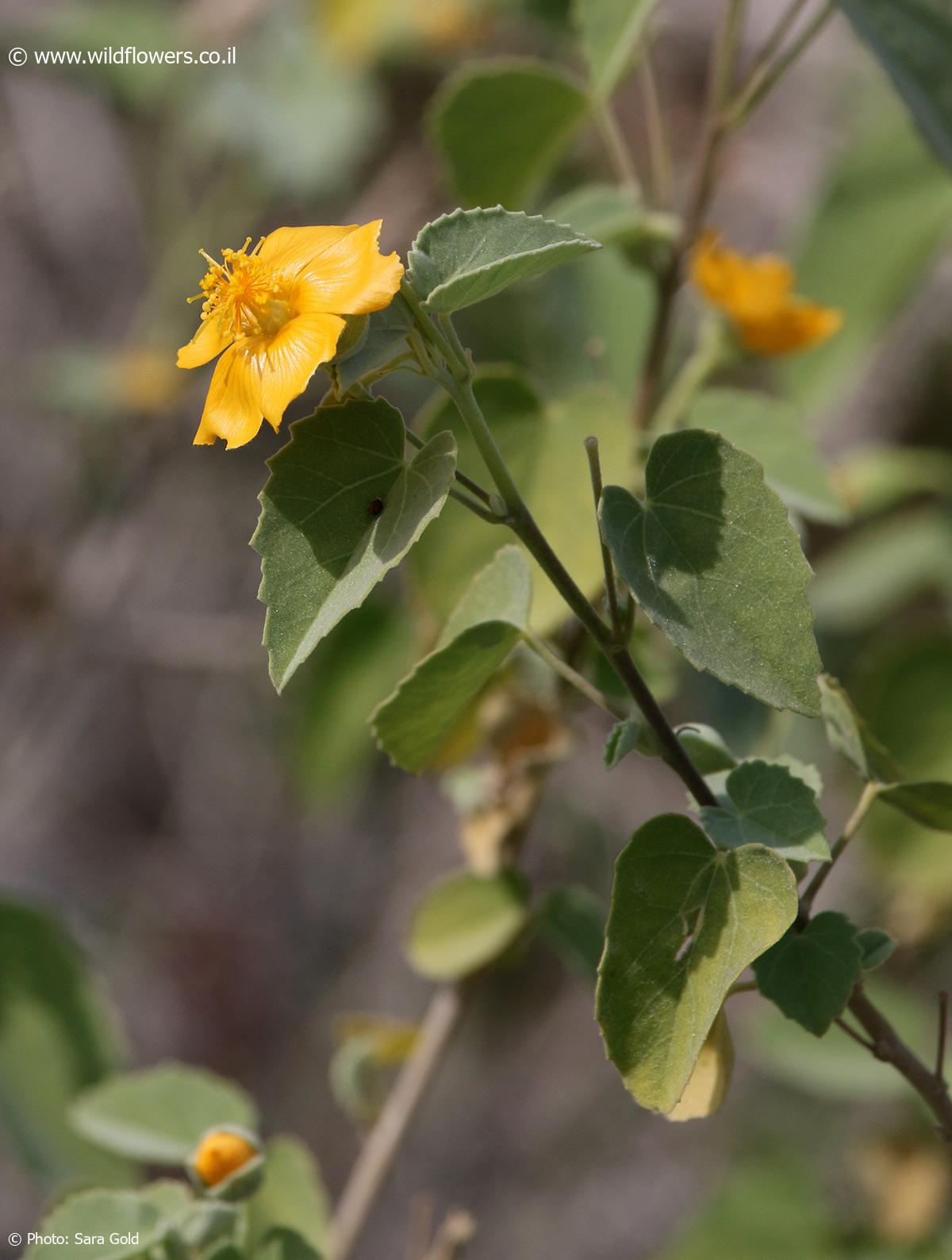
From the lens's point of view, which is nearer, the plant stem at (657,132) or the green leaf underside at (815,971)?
the green leaf underside at (815,971)

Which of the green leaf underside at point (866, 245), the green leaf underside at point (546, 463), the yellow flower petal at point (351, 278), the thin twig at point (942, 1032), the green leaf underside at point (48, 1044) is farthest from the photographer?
the green leaf underside at point (866, 245)

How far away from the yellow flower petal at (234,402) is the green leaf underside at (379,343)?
0.16ft

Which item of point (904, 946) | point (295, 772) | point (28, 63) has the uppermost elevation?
point (28, 63)

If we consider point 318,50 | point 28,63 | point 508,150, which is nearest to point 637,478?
point 508,150

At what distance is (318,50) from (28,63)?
516 millimetres

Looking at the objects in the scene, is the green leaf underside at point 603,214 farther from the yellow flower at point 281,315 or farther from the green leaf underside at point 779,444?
the yellow flower at point 281,315

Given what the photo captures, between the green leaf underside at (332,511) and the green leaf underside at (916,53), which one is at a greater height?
the green leaf underside at (916,53)

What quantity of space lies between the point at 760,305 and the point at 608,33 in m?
0.23

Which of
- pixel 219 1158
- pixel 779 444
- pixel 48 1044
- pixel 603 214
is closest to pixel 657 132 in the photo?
pixel 603 214

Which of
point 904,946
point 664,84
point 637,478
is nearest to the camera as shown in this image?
point 637,478

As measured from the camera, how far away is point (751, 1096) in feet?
6.99

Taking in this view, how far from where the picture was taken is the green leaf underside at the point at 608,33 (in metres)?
0.85

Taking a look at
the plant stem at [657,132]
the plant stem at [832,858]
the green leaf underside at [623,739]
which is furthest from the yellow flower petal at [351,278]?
the plant stem at [657,132]

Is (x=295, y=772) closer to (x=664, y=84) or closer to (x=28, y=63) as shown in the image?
(x=28, y=63)
